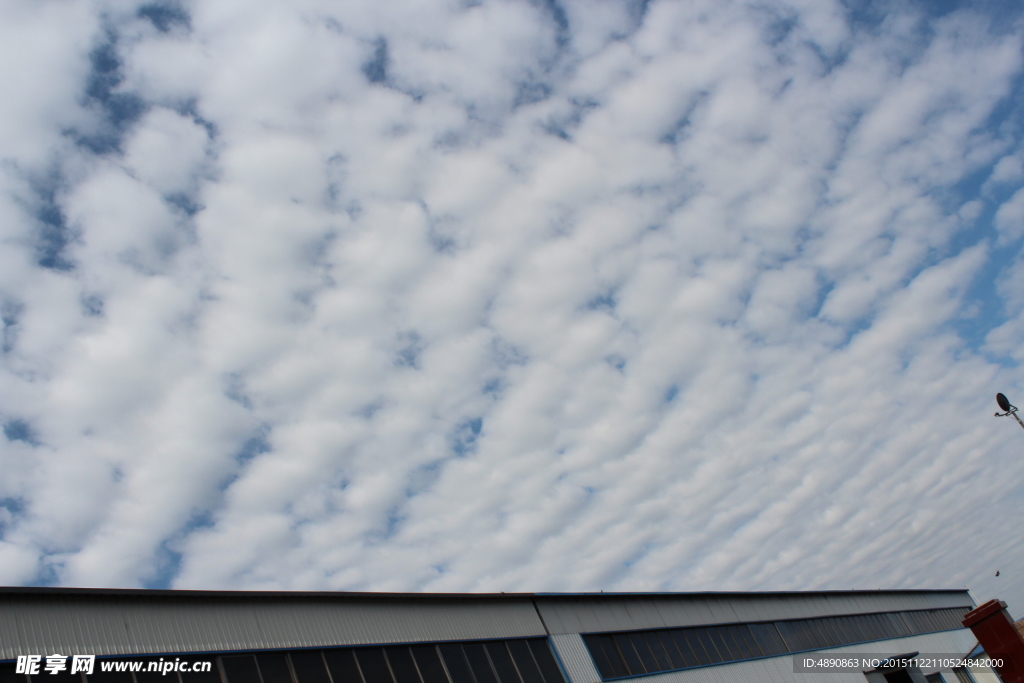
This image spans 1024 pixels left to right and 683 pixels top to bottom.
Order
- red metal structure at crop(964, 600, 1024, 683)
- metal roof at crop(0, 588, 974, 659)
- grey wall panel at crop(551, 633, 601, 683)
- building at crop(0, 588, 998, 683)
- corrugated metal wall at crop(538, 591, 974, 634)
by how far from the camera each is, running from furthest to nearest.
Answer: corrugated metal wall at crop(538, 591, 974, 634) < grey wall panel at crop(551, 633, 601, 683) < building at crop(0, 588, 998, 683) < metal roof at crop(0, 588, 974, 659) < red metal structure at crop(964, 600, 1024, 683)

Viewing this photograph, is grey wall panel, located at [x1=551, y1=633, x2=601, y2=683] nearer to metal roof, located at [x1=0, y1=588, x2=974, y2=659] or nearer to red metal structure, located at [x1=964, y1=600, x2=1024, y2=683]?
metal roof, located at [x1=0, y1=588, x2=974, y2=659]

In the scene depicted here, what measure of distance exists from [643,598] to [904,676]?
22196 millimetres

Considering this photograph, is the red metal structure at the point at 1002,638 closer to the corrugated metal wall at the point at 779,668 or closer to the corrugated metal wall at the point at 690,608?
the corrugated metal wall at the point at 779,668

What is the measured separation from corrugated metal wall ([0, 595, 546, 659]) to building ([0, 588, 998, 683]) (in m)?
0.03

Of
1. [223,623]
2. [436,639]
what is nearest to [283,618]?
[223,623]

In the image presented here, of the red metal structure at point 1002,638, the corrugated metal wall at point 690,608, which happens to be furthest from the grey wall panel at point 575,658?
the red metal structure at point 1002,638

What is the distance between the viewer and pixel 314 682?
17344 mm

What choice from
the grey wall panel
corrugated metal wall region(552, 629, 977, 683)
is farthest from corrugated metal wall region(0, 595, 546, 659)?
corrugated metal wall region(552, 629, 977, 683)

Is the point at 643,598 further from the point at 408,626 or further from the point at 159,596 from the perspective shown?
the point at 159,596

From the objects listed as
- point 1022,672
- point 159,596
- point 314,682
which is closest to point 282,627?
point 314,682

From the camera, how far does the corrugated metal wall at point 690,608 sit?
2686 centimetres

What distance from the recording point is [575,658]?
2522cm

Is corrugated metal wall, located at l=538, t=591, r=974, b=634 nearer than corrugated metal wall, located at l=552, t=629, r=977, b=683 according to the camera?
No

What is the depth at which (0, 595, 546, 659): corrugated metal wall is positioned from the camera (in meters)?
13.8
